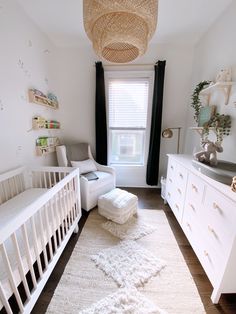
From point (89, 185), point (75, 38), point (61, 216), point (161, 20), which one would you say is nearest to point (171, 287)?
point (61, 216)

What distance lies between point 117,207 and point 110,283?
0.76 metres

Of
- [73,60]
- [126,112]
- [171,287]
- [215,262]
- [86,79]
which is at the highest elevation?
[73,60]

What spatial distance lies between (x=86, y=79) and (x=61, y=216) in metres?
2.33

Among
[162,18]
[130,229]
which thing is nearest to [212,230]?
[130,229]

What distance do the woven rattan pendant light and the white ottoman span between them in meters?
1.60

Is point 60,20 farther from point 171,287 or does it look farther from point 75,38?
point 171,287

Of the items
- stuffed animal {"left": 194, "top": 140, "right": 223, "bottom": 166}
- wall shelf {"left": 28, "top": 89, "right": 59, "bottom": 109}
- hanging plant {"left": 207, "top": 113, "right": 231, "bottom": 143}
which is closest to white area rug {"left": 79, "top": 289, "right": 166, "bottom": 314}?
stuffed animal {"left": 194, "top": 140, "right": 223, "bottom": 166}

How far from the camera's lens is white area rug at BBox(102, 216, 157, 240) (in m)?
1.72

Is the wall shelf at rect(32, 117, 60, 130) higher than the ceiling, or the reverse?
the ceiling

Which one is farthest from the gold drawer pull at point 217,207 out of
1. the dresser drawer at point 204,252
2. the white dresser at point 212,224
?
the dresser drawer at point 204,252

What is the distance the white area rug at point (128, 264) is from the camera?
1.24 meters

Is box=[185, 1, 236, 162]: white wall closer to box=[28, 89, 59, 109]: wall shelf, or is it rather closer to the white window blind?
the white window blind

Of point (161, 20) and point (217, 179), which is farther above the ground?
point (161, 20)

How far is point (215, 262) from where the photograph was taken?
1.09m
